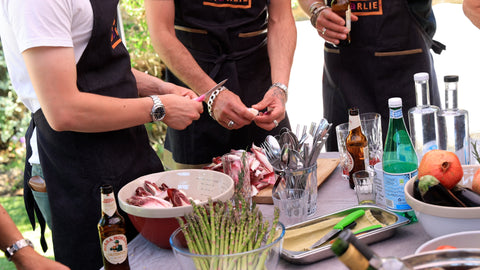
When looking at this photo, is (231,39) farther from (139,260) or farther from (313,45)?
(313,45)

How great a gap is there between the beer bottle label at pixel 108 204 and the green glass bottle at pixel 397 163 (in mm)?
739

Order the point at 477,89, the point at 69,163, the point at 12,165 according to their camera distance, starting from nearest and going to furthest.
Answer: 1. the point at 69,163
2. the point at 12,165
3. the point at 477,89

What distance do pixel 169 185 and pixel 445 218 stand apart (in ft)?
2.72

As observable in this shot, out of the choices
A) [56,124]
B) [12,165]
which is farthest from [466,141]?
[12,165]

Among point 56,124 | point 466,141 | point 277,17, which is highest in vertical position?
point 277,17

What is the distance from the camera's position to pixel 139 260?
1.44 meters

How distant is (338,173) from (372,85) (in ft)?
2.74

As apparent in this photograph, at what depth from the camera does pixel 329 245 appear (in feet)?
4.29

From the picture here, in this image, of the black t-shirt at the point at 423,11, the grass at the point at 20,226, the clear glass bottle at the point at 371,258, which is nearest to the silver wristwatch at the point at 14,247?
the clear glass bottle at the point at 371,258

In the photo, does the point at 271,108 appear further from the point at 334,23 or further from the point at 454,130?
the point at 454,130

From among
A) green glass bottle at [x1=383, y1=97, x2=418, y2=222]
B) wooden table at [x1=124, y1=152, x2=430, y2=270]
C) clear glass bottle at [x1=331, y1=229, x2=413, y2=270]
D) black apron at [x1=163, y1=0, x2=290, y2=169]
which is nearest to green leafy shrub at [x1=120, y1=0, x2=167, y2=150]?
black apron at [x1=163, y1=0, x2=290, y2=169]

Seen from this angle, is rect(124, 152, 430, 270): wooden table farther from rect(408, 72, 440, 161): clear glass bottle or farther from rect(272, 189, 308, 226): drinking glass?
rect(408, 72, 440, 161): clear glass bottle

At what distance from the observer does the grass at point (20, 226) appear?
3632 millimetres

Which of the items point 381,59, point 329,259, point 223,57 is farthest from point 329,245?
point 381,59
